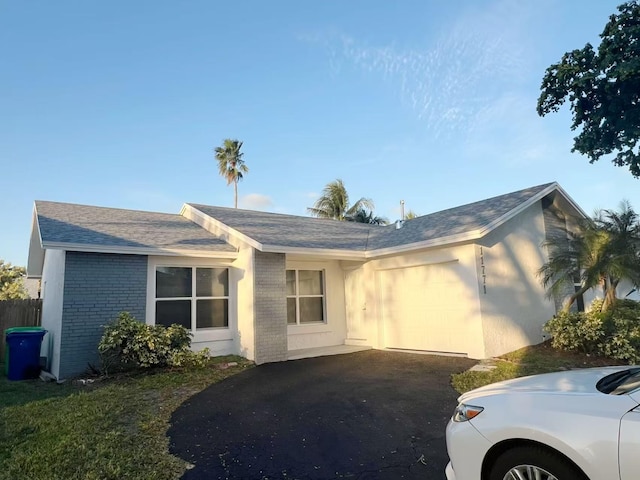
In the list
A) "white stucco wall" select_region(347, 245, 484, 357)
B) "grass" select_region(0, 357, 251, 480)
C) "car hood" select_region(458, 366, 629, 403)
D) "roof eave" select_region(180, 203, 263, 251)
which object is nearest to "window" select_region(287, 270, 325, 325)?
"white stucco wall" select_region(347, 245, 484, 357)

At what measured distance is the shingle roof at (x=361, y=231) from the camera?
1070 centimetres

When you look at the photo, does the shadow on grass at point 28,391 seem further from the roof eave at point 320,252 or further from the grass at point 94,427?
the roof eave at point 320,252

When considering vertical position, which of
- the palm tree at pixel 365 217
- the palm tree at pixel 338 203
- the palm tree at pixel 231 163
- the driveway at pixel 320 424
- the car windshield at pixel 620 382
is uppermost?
A: the palm tree at pixel 231 163

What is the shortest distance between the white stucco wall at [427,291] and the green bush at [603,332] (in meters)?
2.11

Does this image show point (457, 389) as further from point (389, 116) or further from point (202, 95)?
point (202, 95)

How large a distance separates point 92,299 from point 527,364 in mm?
9924

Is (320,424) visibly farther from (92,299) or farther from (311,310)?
(311,310)

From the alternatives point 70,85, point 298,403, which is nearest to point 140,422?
point 298,403

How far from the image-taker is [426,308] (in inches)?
436

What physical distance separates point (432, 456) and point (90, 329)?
7906mm

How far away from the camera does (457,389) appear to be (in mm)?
7082

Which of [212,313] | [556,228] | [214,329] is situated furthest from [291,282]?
[556,228]

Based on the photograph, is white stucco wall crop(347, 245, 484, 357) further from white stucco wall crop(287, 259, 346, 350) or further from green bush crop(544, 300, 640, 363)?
green bush crop(544, 300, 640, 363)

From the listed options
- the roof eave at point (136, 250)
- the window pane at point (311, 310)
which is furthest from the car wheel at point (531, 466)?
the window pane at point (311, 310)
